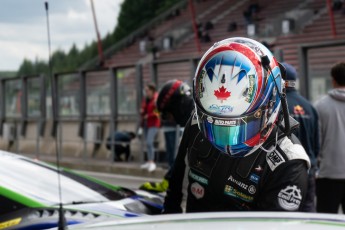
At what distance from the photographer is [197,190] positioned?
3.07 metres

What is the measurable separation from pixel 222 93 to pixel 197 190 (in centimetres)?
55

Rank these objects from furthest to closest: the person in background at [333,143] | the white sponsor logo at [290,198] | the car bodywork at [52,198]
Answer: the person in background at [333,143] < the car bodywork at [52,198] < the white sponsor logo at [290,198]

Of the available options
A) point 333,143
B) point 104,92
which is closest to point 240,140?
point 333,143

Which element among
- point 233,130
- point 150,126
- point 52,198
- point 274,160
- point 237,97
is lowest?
point 150,126

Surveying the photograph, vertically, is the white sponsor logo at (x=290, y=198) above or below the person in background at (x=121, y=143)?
above

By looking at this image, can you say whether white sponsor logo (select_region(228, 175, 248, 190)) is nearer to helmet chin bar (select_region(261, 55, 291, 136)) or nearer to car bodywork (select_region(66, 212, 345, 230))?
helmet chin bar (select_region(261, 55, 291, 136))

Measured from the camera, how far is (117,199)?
4.59m

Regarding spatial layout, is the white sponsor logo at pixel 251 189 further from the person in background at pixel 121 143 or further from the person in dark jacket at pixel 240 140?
the person in background at pixel 121 143

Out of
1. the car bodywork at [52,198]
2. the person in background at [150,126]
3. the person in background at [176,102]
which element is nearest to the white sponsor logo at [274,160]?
the car bodywork at [52,198]

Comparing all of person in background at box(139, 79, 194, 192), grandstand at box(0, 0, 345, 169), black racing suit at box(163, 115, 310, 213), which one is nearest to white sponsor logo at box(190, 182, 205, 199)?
black racing suit at box(163, 115, 310, 213)

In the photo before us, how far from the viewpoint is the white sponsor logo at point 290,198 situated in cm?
284

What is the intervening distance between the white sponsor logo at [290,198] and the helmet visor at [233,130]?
25 cm

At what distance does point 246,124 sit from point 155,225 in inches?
25.2

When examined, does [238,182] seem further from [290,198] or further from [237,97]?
[237,97]
